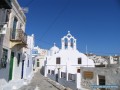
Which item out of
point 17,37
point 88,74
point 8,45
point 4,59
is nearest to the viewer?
point 4,59

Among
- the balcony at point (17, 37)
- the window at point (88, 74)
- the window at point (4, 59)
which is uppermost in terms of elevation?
the balcony at point (17, 37)

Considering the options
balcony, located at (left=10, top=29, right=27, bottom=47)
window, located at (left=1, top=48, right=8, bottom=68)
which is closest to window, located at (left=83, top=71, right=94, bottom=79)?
balcony, located at (left=10, top=29, right=27, bottom=47)

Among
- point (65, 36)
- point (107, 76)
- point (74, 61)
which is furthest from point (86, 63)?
point (107, 76)

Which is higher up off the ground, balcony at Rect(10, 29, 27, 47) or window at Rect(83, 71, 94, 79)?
balcony at Rect(10, 29, 27, 47)

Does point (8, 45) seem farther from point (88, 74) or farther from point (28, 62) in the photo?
point (28, 62)

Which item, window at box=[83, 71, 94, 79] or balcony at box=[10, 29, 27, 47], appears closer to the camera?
balcony at box=[10, 29, 27, 47]

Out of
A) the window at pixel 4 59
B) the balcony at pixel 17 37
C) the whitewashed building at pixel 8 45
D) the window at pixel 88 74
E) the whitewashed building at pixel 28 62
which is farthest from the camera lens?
the whitewashed building at pixel 28 62

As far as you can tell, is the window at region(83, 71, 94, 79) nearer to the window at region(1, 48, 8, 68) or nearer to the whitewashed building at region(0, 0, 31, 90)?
the whitewashed building at region(0, 0, 31, 90)

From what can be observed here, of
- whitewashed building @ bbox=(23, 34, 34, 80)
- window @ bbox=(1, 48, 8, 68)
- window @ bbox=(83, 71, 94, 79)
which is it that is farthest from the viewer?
whitewashed building @ bbox=(23, 34, 34, 80)

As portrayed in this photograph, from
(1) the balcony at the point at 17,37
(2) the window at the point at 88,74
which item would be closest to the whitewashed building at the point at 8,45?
(1) the balcony at the point at 17,37

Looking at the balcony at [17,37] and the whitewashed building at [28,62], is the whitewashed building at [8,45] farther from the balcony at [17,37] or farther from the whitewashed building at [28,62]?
the whitewashed building at [28,62]

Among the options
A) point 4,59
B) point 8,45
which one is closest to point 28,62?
point 8,45

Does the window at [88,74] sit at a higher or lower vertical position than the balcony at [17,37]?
lower

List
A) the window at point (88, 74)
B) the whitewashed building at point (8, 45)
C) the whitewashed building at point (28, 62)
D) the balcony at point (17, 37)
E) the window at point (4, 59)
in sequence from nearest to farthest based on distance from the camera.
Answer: the whitewashed building at point (8, 45), the window at point (4, 59), the balcony at point (17, 37), the window at point (88, 74), the whitewashed building at point (28, 62)
